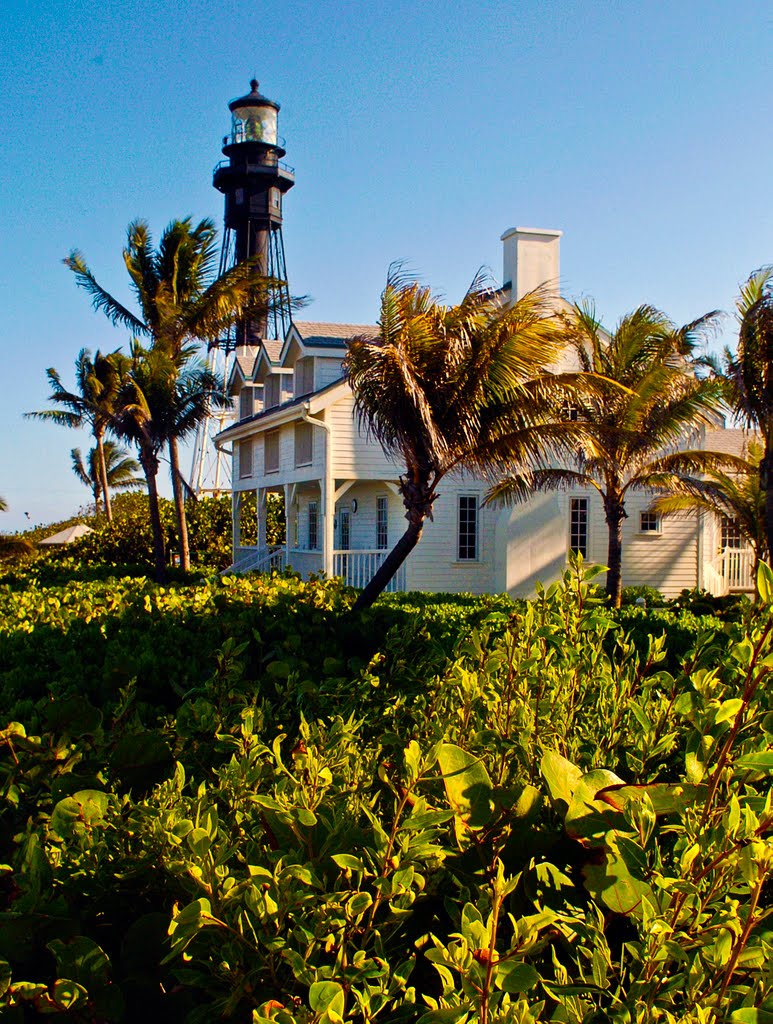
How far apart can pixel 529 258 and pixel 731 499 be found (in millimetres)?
7969

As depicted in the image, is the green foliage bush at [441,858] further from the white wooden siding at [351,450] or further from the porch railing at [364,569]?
the white wooden siding at [351,450]

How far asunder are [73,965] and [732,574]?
90.9 feet

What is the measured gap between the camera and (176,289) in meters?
27.8

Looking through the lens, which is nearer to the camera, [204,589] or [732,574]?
[204,589]

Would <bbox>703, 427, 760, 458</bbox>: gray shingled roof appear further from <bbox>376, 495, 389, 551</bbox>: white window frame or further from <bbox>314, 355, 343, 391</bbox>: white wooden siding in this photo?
<bbox>314, 355, 343, 391</bbox>: white wooden siding

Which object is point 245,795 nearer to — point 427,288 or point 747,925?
point 747,925

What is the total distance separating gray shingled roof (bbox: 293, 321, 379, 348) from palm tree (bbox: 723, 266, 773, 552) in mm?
9944

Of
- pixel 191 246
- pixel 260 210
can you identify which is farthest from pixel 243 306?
pixel 260 210

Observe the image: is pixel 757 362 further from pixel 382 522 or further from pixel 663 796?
pixel 663 796

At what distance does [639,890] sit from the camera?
4.46 ft

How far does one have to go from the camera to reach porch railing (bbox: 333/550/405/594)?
2291 cm

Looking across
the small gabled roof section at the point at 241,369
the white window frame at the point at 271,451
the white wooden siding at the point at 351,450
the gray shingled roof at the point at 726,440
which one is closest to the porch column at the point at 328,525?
the white wooden siding at the point at 351,450

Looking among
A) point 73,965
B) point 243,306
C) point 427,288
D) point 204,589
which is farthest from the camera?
point 243,306

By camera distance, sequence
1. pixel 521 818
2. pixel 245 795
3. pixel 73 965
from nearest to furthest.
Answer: pixel 73 965 < pixel 521 818 < pixel 245 795
